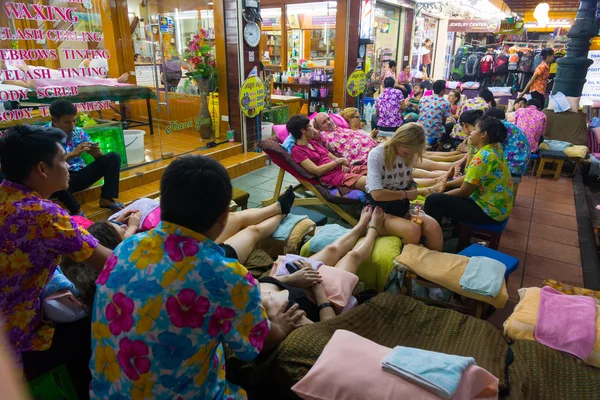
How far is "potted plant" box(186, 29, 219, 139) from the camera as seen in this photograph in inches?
222

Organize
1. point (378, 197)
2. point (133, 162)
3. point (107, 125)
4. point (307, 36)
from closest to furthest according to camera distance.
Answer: point (378, 197) < point (107, 125) < point (133, 162) < point (307, 36)

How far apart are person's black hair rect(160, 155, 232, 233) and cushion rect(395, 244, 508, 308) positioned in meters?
1.64

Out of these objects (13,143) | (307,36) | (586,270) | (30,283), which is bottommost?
(586,270)

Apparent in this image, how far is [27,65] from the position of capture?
3574 mm

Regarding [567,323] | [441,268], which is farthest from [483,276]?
[567,323]

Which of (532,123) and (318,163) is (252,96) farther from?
(532,123)

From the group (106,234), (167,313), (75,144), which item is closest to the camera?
(167,313)

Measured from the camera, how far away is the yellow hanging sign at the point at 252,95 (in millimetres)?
5609

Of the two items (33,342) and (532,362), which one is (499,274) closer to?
(532,362)

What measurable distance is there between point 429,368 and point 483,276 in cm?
115

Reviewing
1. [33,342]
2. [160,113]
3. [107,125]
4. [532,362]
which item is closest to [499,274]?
[532,362]

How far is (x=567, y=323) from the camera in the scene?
1.86 m

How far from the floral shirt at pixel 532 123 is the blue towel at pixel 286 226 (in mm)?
3915

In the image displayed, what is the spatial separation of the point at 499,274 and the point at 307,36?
9.94m
